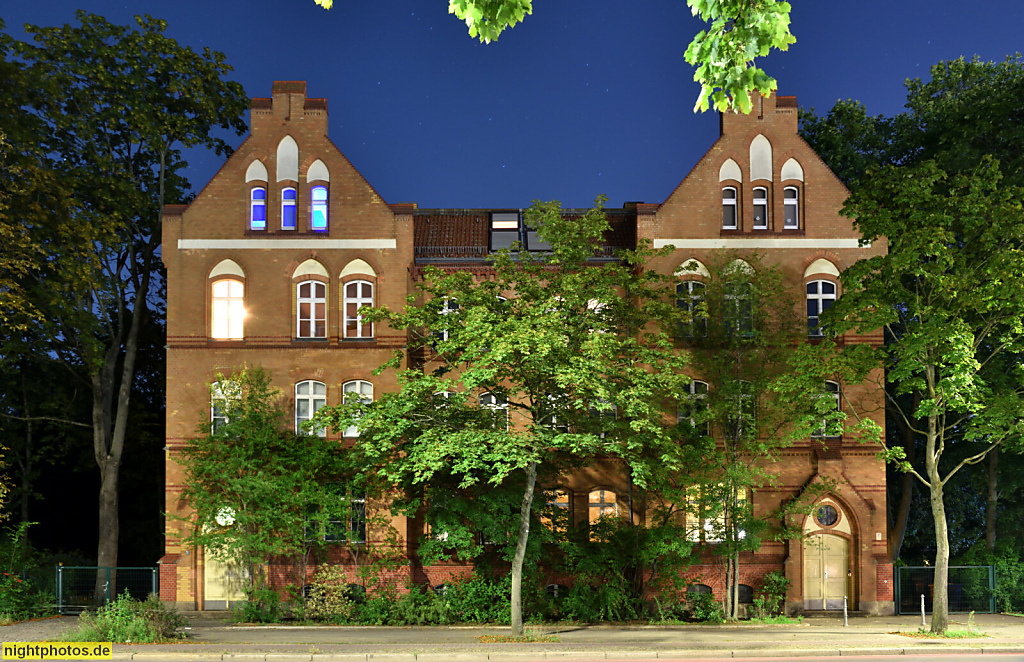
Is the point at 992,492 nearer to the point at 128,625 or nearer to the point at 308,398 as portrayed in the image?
the point at 308,398

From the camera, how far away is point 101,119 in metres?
28.6

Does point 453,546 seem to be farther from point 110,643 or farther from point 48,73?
point 48,73

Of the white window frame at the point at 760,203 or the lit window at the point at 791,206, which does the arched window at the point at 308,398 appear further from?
the lit window at the point at 791,206

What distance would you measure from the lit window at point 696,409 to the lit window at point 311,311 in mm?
10714

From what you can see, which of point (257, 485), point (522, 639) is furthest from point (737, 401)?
point (257, 485)

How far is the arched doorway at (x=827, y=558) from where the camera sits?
2573 centimetres

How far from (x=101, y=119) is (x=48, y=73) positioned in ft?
6.42

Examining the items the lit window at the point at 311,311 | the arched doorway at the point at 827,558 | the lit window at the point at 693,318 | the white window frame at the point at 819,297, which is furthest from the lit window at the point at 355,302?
the arched doorway at the point at 827,558

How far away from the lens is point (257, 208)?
87.8 ft

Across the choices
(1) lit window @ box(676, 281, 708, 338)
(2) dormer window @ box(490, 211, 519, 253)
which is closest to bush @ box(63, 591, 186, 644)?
(2) dormer window @ box(490, 211, 519, 253)

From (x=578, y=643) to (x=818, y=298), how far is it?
43.0ft

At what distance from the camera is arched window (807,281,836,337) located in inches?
1053

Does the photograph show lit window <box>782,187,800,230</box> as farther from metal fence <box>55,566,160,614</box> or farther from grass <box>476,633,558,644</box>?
metal fence <box>55,566,160,614</box>

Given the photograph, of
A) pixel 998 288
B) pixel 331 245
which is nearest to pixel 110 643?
pixel 331 245
